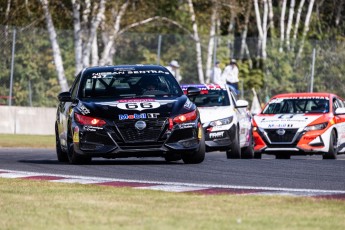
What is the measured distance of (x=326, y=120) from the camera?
80.1 feet

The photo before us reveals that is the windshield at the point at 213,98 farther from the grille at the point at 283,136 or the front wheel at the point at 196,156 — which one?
the front wheel at the point at 196,156

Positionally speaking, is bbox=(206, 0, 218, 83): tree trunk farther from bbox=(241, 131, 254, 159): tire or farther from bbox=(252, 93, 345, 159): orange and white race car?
bbox=(241, 131, 254, 159): tire

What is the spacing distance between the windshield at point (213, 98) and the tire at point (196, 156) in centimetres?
441

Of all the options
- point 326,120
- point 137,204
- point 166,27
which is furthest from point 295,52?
point 137,204

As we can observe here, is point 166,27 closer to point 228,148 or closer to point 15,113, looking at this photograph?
point 15,113

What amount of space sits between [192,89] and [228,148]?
2723 mm

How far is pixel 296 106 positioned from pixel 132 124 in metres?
7.53

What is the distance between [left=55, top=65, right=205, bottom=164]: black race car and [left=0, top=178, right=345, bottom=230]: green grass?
4300 millimetres

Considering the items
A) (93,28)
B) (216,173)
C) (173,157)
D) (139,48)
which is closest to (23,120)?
(93,28)

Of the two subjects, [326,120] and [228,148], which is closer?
[228,148]

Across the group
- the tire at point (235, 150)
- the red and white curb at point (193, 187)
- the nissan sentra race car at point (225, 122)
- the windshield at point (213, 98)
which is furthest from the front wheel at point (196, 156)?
the windshield at point (213, 98)

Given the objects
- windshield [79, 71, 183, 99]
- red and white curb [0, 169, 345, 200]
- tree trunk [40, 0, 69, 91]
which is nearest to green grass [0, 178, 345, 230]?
red and white curb [0, 169, 345, 200]

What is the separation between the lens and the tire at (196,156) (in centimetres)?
1895

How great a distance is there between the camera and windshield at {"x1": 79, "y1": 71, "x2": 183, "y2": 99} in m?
19.4
